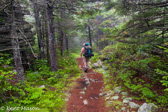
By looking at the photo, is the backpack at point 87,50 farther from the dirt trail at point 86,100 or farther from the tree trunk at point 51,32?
the dirt trail at point 86,100

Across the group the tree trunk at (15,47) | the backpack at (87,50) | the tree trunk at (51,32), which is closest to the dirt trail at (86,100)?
the tree trunk at (15,47)

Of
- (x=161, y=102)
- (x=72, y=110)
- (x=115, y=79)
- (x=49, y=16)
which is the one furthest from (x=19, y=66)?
(x=161, y=102)

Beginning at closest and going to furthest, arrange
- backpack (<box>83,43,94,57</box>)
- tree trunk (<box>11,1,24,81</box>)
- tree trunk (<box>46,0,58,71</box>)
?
tree trunk (<box>11,1,24,81</box>), tree trunk (<box>46,0,58,71</box>), backpack (<box>83,43,94,57</box>)

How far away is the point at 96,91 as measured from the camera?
6.01 m

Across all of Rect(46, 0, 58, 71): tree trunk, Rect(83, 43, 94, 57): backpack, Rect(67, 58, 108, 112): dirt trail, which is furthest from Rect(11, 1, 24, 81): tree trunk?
Rect(83, 43, 94, 57): backpack

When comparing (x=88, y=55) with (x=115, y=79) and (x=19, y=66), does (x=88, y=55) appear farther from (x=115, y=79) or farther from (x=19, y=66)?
(x=19, y=66)

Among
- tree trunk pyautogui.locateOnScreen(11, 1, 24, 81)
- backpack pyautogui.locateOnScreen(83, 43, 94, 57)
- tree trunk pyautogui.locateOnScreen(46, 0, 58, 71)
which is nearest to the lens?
tree trunk pyautogui.locateOnScreen(11, 1, 24, 81)

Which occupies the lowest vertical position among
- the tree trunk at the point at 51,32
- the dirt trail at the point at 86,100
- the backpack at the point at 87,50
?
the dirt trail at the point at 86,100

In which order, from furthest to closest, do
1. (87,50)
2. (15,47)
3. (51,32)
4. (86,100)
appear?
(87,50)
(51,32)
(86,100)
(15,47)

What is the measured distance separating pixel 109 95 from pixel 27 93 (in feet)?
13.7

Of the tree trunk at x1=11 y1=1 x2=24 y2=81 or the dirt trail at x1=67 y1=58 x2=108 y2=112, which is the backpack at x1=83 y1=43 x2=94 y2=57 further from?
the tree trunk at x1=11 y1=1 x2=24 y2=81

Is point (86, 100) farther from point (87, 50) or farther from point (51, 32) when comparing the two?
point (51, 32)

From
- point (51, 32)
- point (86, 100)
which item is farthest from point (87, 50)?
point (86, 100)

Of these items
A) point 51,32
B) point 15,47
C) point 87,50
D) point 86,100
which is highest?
point 51,32
